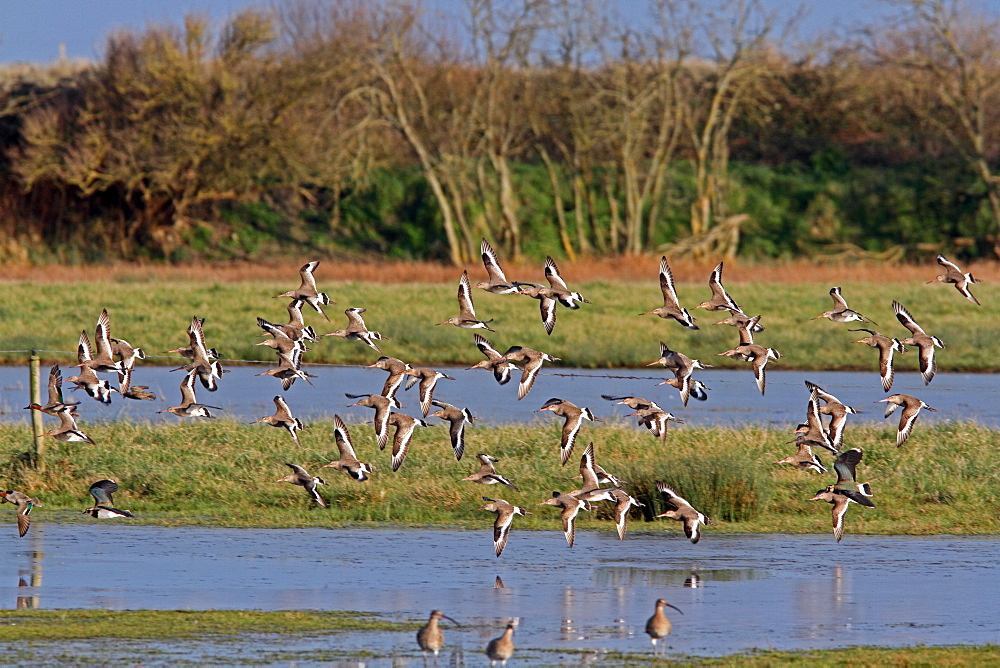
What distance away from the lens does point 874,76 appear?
58.3 meters

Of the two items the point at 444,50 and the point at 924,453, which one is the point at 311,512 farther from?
the point at 444,50

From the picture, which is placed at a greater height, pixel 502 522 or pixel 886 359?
pixel 886 359

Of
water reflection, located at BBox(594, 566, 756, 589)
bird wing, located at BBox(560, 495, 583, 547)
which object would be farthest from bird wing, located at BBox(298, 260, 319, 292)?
water reflection, located at BBox(594, 566, 756, 589)

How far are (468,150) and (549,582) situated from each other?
4458 centimetres

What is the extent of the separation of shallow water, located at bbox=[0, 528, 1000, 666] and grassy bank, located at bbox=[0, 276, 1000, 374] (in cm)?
1510

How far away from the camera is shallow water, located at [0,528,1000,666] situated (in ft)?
31.5

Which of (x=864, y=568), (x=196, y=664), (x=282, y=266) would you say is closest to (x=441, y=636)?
(x=196, y=664)

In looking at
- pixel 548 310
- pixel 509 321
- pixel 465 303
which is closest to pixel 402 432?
pixel 465 303

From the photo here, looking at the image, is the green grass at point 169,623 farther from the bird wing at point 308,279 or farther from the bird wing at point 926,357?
the bird wing at point 926,357

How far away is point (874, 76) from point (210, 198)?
80.6ft

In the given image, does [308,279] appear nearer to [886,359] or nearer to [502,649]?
[886,359]

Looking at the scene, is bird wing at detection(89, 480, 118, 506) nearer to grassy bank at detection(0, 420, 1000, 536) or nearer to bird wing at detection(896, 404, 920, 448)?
grassy bank at detection(0, 420, 1000, 536)

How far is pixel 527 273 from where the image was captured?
140 ft

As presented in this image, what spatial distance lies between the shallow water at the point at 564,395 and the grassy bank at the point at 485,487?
272 cm
